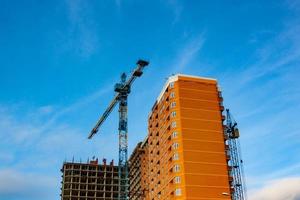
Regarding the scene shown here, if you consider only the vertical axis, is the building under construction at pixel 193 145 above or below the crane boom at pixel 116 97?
below

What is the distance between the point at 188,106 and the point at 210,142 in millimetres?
11584

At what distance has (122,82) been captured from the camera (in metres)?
143

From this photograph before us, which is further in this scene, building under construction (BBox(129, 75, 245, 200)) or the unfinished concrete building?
the unfinished concrete building

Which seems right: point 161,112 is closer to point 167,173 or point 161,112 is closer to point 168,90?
point 168,90

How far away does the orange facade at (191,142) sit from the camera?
107825mm

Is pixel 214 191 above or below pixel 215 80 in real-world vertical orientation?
below

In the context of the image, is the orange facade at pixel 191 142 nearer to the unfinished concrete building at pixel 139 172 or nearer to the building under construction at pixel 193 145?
the building under construction at pixel 193 145

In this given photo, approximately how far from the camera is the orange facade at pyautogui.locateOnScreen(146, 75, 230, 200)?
354 feet

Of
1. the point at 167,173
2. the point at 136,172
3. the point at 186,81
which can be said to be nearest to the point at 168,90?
the point at 186,81

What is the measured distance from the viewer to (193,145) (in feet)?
368

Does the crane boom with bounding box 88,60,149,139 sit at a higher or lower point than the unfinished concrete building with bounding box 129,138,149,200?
higher

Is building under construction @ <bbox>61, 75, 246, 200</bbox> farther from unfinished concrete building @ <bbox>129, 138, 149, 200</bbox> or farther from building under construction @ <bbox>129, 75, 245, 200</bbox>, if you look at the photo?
unfinished concrete building @ <bbox>129, 138, 149, 200</bbox>


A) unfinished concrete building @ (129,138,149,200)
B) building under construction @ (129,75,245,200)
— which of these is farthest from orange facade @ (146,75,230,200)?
unfinished concrete building @ (129,138,149,200)

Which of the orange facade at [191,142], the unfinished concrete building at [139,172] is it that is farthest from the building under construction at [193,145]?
the unfinished concrete building at [139,172]
